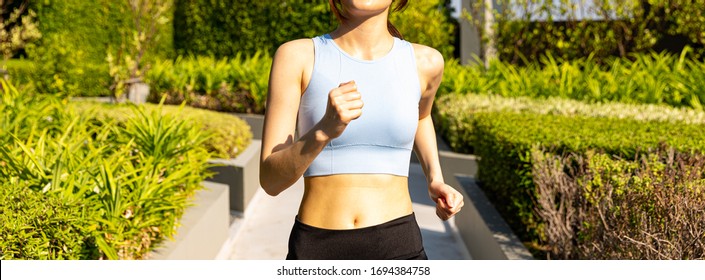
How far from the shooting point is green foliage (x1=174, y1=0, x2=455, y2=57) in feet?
49.1

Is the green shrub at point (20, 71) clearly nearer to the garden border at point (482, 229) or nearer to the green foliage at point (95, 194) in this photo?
the green foliage at point (95, 194)

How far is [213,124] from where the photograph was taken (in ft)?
25.8

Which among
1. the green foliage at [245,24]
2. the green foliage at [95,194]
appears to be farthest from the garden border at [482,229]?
the green foliage at [245,24]

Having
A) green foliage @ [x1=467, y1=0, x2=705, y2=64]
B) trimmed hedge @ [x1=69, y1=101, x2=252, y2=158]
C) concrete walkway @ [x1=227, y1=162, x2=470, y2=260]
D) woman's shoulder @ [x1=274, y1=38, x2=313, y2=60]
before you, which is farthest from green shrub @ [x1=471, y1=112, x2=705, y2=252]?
green foliage @ [x1=467, y1=0, x2=705, y2=64]

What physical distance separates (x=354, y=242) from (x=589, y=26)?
11.7 meters

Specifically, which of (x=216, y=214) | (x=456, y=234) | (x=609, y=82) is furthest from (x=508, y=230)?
(x=609, y=82)

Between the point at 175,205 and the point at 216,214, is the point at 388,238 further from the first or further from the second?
the point at 216,214

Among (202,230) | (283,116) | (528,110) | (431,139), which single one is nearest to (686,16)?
(528,110)

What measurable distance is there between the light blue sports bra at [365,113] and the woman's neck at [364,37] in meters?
0.03

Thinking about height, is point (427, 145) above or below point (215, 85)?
above

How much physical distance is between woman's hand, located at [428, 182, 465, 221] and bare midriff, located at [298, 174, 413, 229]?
0.14 m

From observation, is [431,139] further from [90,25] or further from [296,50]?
[90,25]

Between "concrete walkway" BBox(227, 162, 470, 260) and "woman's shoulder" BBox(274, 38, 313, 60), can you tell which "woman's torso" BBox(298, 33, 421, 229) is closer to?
"woman's shoulder" BBox(274, 38, 313, 60)

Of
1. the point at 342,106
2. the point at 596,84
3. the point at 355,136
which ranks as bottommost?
the point at 596,84
